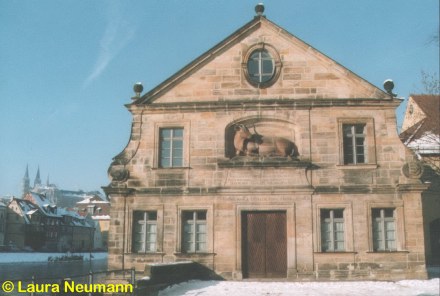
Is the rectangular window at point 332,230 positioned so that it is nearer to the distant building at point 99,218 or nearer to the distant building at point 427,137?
the distant building at point 427,137

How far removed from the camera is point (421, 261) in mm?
16859

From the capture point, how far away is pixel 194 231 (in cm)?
1783

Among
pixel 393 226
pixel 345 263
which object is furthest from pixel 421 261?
pixel 345 263

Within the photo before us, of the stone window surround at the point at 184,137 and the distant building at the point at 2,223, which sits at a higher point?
the stone window surround at the point at 184,137

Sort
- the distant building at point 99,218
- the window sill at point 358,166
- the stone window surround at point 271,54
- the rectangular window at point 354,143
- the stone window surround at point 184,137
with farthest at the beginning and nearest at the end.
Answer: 1. the distant building at point 99,218
2. the stone window surround at point 271,54
3. the stone window surround at point 184,137
4. the rectangular window at point 354,143
5. the window sill at point 358,166

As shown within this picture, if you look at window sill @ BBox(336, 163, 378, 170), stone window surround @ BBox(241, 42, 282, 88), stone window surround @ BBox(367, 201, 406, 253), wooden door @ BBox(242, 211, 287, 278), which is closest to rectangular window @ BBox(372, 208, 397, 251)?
stone window surround @ BBox(367, 201, 406, 253)

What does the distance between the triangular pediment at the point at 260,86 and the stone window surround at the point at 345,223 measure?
4.11 m

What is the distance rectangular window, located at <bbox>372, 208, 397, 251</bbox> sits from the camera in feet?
56.6

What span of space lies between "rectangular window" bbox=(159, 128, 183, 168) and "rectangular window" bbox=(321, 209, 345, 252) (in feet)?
18.9

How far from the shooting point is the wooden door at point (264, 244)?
56.9 ft

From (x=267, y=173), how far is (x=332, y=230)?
311cm

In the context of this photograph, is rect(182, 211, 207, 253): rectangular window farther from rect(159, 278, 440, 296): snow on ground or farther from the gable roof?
the gable roof

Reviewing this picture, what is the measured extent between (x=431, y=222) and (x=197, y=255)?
583 inches
